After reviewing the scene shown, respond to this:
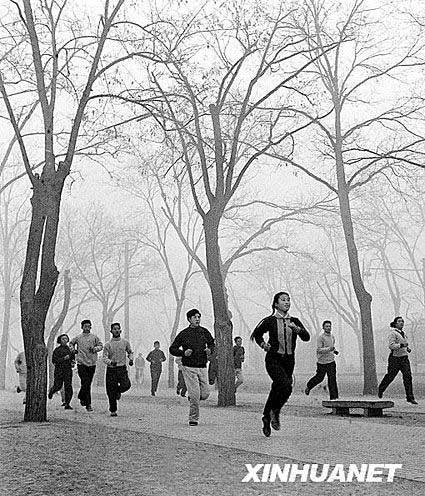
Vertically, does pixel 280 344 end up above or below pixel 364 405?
above

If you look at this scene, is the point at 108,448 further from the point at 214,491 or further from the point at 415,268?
the point at 415,268

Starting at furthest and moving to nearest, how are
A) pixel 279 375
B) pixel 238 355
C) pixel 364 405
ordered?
pixel 238 355, pixel 364 405, pixel 279 375

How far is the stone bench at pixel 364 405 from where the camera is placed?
14938 millimetres

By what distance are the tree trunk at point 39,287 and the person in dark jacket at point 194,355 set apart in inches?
128

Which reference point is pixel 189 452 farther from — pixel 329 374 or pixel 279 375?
pixel 329 374

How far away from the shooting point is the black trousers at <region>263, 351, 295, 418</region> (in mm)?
10695

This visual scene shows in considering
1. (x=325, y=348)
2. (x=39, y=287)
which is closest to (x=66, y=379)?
(x=39, y=287)

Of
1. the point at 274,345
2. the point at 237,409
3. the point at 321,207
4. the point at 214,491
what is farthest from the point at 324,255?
the point at 214,491

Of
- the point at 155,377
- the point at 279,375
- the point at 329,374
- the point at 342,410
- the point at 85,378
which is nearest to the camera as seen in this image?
the point at 279,375

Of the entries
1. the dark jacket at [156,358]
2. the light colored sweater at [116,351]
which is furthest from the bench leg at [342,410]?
the dark jacket at [156,358]

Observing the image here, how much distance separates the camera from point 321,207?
3036cm

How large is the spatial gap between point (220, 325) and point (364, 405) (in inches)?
215

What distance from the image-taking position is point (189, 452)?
371 inches

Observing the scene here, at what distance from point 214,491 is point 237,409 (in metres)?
11.3
